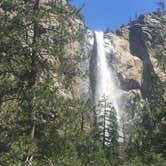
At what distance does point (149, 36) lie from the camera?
14600 centimetres

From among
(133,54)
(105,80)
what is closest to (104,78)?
(105,80)

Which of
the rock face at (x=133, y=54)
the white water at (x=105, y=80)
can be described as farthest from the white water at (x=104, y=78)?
the rock face at (x=133, y=54)

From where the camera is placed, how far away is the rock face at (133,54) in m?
138

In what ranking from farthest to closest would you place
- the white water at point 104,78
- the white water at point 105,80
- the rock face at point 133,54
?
the rock face at point 133,54, the white water at point 104,78, the white water at point 105,80

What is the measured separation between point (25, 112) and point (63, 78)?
1950mm

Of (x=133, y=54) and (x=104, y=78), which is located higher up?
(x=133, y=54)

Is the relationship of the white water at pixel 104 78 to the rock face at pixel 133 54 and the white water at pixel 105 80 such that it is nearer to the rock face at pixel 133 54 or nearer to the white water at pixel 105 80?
the white water at pixel 105 80

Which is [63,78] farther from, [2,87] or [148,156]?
[148,156]

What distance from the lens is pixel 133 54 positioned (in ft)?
483

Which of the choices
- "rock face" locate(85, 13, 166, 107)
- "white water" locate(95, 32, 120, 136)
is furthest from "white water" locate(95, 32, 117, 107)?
"rock face" locate(85, 13, 166, 107)

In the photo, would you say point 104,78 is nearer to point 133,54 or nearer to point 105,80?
point 105,80

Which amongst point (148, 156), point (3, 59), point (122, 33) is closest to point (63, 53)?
point (3, 59)

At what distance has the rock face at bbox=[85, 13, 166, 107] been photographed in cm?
13775

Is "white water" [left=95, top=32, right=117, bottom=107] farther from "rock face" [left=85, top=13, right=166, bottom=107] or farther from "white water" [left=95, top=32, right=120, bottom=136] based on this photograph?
"rock face" [left=85, top=13, right=166, bottom=107]
